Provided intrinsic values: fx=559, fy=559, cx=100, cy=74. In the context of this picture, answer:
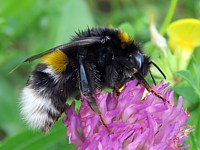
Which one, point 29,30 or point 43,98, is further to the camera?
point 29,30

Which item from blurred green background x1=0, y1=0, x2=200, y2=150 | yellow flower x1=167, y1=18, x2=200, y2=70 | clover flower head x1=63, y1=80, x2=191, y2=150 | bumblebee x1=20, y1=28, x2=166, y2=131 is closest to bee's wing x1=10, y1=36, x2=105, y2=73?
bumblebee x1=20, y1=28, x2=166, y2=131

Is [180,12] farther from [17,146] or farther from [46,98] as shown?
[46,98]

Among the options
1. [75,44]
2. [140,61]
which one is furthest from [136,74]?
[75,44]

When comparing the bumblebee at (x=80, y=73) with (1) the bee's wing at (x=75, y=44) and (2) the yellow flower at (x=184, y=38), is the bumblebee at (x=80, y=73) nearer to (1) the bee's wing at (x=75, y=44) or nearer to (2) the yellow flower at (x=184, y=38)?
(1) the bee's wing at (x=75, y=44)

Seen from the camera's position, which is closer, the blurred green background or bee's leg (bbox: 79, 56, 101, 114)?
bee's leg (bbox: 79, 56, 101, 114)

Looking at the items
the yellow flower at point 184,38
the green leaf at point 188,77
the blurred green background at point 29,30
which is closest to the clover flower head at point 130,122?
the green leaf at point 188,77

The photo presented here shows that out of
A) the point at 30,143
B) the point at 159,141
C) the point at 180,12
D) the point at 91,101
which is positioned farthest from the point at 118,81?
the point at 180,12

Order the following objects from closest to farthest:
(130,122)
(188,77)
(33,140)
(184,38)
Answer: (130,122) < (188,77) < (33,140) < (184,38)

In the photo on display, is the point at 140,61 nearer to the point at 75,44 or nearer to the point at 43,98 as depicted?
the point at 75,44

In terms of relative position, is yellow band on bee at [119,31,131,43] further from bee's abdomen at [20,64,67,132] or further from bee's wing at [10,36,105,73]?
bee's abdomen at [20,64,67,132]
